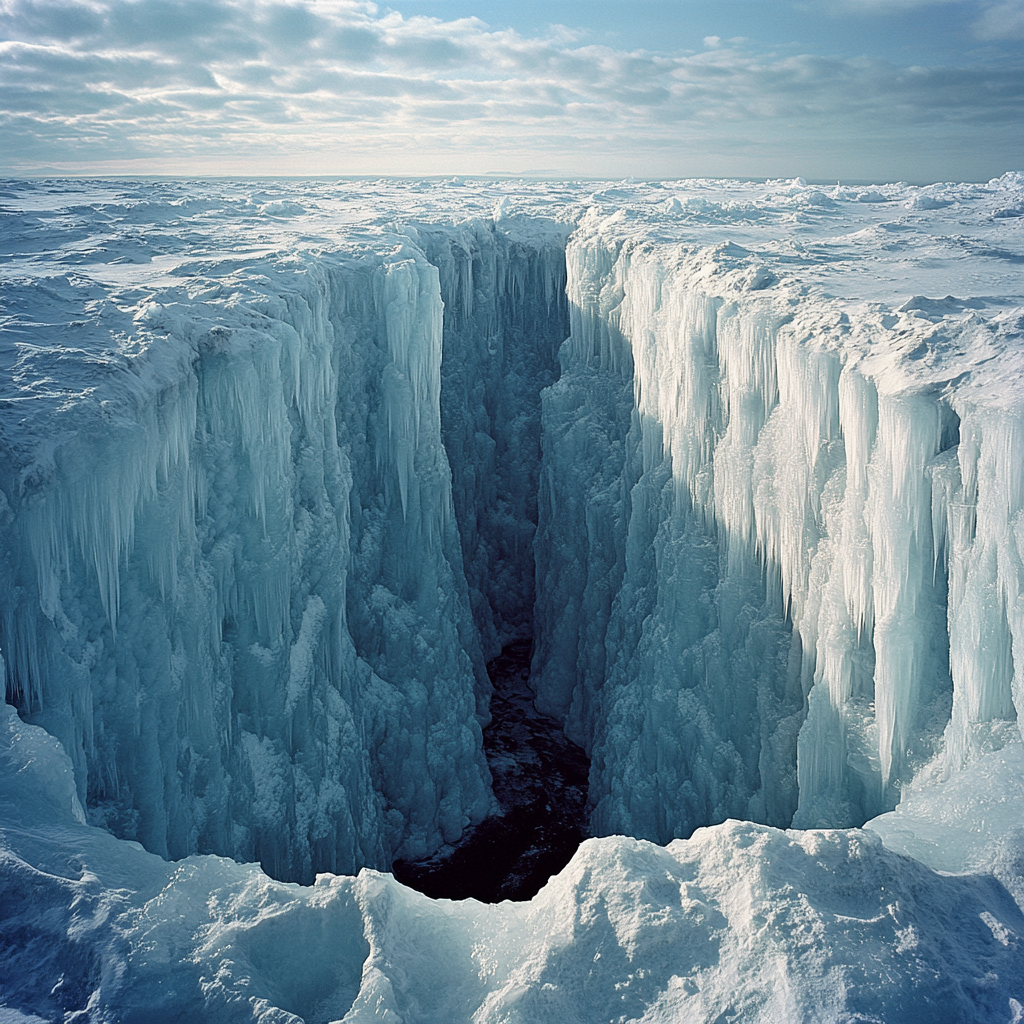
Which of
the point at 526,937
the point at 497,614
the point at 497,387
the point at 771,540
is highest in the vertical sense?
the point at 497,387

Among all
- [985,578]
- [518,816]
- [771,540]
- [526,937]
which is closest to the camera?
[526,937]

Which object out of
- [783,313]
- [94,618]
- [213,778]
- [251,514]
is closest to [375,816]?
[213,778]

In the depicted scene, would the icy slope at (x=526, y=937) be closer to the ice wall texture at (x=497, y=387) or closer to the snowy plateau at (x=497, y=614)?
the snowy plateau at (x=497, y=614)

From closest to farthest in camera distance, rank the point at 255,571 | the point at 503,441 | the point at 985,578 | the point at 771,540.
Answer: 1. the point at 985,578
2. the point at 255,571
3. the point at 771,540
4. the point at 503,441

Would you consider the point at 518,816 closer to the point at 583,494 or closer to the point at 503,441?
the point at 583,494

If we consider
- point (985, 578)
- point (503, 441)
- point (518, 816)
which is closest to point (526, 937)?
point (985, 578)

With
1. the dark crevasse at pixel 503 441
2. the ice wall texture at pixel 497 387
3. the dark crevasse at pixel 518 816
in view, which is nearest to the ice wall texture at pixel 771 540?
the dark crevasse at pixel 518 816

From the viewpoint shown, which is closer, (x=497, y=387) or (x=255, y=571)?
(x=255, y=571)
